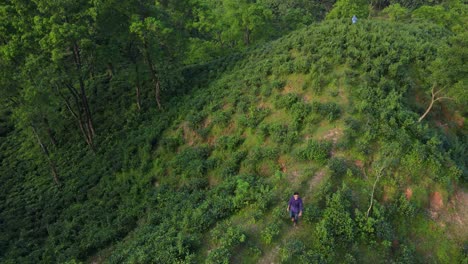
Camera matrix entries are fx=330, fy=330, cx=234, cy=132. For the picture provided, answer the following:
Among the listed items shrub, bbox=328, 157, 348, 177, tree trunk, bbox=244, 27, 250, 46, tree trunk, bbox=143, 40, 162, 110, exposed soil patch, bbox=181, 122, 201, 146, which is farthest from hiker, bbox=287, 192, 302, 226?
tree trunk, bbox=244, 27, 250, 46

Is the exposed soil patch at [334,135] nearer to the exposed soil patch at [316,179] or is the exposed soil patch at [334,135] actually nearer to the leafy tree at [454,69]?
the exposed soil patch at [316,179]

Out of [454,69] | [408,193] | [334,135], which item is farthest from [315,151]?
[454,69]

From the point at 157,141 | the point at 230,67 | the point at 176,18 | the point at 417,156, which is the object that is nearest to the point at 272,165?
the point at 417,156

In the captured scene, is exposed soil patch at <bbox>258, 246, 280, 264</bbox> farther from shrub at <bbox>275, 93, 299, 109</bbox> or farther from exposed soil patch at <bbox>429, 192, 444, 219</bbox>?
shrub at <bbox>275, 93, 299, 109</bbox>

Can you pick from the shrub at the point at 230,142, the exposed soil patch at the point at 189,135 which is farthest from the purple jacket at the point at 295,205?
the exposed soil patch at the point at 189,135

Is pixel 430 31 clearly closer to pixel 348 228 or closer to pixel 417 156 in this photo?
pixel 417 156

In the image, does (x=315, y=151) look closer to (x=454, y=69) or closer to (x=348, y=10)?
(x=454, y=69)
